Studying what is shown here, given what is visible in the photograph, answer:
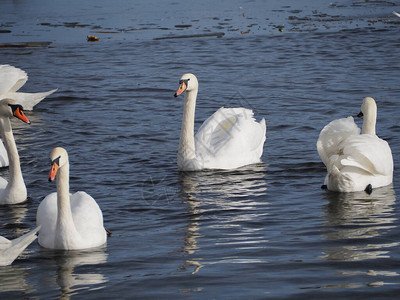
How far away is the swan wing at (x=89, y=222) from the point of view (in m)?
6.93

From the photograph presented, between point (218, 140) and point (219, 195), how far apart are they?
1549 mm

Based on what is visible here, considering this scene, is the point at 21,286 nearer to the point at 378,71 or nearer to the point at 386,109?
the point at 386,109

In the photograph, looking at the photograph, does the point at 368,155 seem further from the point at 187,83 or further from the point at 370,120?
the point at 187,83

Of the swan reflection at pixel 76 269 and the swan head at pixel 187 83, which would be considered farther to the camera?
the swan head at pixel 187 83

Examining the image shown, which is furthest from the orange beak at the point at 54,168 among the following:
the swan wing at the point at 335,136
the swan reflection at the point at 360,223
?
the swan wing at the point at 335,136

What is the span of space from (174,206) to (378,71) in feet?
26.0

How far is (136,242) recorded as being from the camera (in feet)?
22.9

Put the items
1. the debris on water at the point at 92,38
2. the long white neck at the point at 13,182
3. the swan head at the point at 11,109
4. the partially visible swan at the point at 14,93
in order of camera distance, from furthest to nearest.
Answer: the debris on water at the point at 92,38 → the partially visible swan at the point at 14,93 → the swan head at the point at 11,109 → the long white neck at the point at 13,182

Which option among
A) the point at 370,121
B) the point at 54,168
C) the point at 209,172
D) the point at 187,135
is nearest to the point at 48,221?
the point at 54,168

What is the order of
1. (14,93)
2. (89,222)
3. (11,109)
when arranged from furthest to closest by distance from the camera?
(14,93), (11,109), (89,222)

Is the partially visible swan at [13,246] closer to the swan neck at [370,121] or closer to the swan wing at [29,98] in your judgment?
the swan neck at [370,121]

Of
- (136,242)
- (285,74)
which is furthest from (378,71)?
(136,242)

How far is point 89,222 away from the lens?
22.9ft

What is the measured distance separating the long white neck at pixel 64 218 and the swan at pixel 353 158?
2.79m
